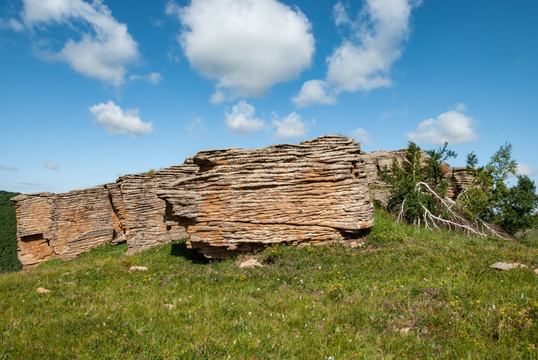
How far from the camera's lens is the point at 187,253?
15227 mm

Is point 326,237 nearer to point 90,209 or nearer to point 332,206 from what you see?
point 332,206

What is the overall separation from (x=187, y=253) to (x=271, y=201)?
5.99m

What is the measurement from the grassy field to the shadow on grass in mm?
2442

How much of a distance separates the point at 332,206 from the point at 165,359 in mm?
9374

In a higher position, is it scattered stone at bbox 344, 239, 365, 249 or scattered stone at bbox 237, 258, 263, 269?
scattered stone at bbox 344, 239, 365, 249

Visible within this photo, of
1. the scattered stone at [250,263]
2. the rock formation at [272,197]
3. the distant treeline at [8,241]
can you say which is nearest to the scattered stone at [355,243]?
the rock formation at [272,197]

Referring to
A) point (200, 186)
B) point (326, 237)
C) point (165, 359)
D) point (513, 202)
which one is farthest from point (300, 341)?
point (513, 202)

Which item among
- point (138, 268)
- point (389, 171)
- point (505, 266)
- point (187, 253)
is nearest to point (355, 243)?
point (505, 266)

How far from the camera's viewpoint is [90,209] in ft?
86.7

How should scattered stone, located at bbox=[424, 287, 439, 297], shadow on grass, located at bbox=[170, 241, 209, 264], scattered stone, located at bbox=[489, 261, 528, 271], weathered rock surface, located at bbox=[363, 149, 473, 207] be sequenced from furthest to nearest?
weathered rock surface, located at bbox=[363, 149, 473, 207] → shadow on grass, located at bbox=[170, 241, 209, 264] → scattered stone, located at bbox=[489, 261, 528, 271] → scattered stone, located at bbox=[424, 287, 439, 297]

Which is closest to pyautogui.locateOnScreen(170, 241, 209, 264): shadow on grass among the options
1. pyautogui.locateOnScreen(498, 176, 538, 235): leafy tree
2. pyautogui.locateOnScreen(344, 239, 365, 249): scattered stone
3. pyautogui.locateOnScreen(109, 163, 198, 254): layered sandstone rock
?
pyautogui.locateOnScreen(109, 163, 198, 254): layered sandstone rock

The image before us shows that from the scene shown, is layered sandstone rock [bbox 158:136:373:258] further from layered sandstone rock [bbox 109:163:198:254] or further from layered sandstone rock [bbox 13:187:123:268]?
layered sandstone rock [bbox 13:187:123:268]

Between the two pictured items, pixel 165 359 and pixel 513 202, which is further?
pixel 513 202

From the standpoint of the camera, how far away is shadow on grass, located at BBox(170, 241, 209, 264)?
13.8 metres
